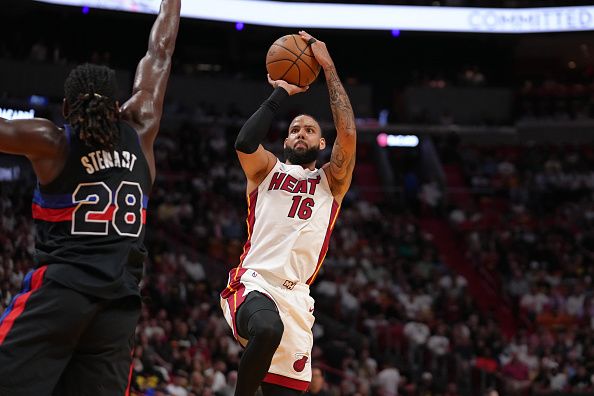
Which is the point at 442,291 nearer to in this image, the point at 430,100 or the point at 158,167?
the point at 158,167

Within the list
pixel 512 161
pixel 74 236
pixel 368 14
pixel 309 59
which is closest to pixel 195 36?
pixel 368 14

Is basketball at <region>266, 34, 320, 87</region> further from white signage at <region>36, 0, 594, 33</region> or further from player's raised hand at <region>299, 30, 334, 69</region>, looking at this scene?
white signage at <region>36, 0, 594, 33</region>

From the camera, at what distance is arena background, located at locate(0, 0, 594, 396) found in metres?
16.4

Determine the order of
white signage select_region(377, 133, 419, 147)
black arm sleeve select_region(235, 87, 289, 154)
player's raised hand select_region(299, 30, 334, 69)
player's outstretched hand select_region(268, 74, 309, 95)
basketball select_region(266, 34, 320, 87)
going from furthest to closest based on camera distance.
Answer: white signage select_region(377, 133, 419, 147), player's raised hand select_region(299, 30, 334, 69), basketball select_region(266, 34, 320, 87), player's outstretched hand select_region(268, 74, 309, 95), black arm sleeve select_region(235, 87, 289, 154)

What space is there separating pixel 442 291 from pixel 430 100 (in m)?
10.6

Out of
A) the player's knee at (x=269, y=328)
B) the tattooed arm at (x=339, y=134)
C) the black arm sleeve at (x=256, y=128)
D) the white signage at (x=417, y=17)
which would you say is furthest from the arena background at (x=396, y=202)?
the player's knee at (x=269, y=328)

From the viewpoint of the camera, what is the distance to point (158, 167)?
22109 millimetres

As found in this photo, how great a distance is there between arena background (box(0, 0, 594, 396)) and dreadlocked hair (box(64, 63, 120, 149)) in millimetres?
7278

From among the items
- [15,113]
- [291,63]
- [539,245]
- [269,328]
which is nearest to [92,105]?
[269,328]

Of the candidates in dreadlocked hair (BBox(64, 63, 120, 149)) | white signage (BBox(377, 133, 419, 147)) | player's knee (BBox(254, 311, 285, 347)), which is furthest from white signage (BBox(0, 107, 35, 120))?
dreadlocked hair (BBox(64, 63, 120, 149))

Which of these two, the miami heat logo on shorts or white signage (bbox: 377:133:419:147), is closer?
the miami heat logo on shorts

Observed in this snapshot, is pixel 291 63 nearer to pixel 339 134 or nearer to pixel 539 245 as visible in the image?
pixel 339 134

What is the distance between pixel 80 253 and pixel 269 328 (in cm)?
190

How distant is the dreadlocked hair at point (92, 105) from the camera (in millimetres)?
4020
